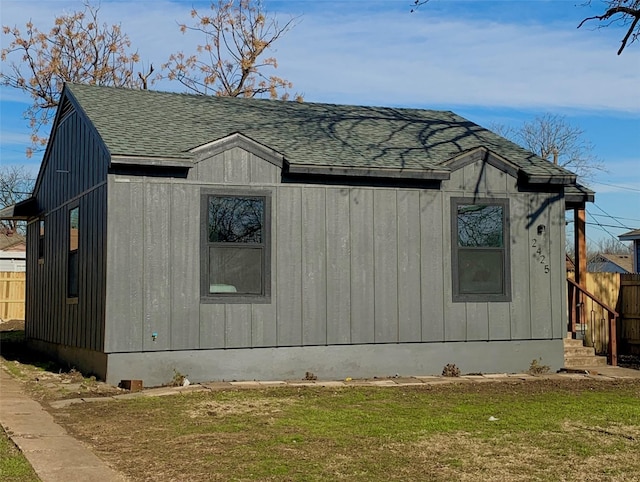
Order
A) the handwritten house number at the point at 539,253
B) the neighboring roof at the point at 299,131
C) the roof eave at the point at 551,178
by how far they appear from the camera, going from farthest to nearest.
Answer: the handwritten house number at the point at 539,253, the roof eave at the point at 551,178, the neighboring roof at the point at 299,131

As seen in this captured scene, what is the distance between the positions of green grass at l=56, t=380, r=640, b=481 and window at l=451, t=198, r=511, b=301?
2333 mm

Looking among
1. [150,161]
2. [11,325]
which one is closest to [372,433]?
[150,161]

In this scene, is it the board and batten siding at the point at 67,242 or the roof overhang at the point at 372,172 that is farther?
the roof overhang at the point at 372,172

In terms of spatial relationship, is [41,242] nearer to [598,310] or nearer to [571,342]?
[571,342]

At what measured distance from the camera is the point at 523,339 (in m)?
13.5

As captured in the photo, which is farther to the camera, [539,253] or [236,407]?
[539,253]

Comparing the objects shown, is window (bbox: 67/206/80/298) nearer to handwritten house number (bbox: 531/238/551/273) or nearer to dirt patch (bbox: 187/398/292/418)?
dirt patch (bbox: 187/398/292/418)

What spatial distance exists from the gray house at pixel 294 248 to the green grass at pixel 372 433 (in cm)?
146

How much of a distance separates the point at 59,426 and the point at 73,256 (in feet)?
19.2

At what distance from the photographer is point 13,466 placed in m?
6.50

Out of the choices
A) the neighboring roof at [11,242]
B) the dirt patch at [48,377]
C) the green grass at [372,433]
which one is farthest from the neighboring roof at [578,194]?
the neighboring roof at [11,242]

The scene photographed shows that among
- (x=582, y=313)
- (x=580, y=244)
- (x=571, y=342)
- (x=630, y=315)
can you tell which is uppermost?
(x=580, y=244)

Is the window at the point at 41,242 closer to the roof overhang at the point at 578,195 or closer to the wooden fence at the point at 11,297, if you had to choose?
the roof overhang at the point at 578,195

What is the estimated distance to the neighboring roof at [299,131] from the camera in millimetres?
12547
